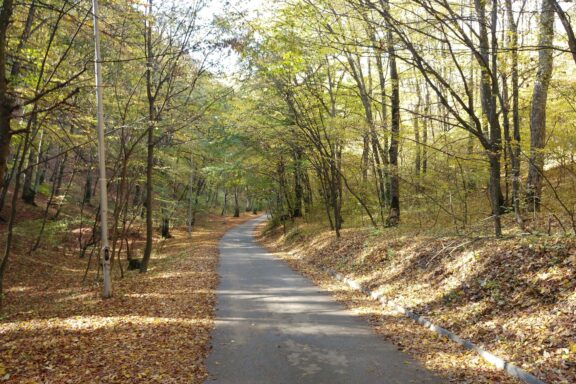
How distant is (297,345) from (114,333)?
3.09m

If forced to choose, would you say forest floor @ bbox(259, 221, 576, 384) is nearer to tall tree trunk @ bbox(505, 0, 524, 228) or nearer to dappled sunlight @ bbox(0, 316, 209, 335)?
tall tree trunk @ bbox(505, 0, 524, 228)

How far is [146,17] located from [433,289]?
427 inches

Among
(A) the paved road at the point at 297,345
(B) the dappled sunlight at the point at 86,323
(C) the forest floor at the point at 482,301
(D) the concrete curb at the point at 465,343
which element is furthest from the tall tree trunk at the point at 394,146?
(B) the dappled sunlight at the point at 86,323

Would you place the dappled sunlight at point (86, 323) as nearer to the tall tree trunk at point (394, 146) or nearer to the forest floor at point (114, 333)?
the forest floor at point (114, 333)

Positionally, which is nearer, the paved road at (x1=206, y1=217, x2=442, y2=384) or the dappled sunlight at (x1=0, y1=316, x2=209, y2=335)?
the paved road at (x1=206, y1=217, x2=442, y2=384)

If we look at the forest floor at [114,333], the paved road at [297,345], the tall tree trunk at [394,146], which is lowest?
the paved road at [297,345]

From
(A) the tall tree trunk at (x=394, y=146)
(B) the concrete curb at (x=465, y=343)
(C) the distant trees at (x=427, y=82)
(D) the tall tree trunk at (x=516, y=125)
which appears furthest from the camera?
(A) the tall tree trunk at (x=394, y=146)

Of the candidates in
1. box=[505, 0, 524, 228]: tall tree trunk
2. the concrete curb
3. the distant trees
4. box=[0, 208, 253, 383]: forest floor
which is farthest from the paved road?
box=[505, 0, 524, 228]: tall tree trunk

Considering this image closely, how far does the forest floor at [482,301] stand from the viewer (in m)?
5.39

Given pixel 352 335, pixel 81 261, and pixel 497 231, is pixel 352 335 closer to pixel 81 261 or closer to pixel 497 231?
pixel 497 231

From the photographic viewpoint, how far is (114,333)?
713 centimetres

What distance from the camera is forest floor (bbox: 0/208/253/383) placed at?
217 inches

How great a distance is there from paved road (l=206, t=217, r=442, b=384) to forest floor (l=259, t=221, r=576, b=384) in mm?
446

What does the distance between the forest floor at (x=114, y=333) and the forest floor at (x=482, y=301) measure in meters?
3.32
